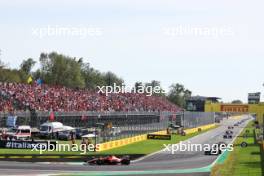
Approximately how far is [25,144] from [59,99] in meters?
20.1

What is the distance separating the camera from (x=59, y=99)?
213ft

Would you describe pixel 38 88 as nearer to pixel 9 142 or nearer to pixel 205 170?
pixel 9 142

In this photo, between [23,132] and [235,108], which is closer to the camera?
[23,132]

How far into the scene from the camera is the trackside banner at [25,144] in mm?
44625

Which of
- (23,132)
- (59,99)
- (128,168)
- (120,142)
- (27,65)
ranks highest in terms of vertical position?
(27,65)

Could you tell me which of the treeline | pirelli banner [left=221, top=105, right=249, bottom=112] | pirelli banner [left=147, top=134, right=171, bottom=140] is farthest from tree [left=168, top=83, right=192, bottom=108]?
pirelli banner [left=147, top=134, right=171, bottom=140]

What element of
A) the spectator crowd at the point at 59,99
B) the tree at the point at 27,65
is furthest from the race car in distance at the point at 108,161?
the tree at the point at 27,65

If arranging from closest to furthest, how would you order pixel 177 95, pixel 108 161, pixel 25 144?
pixel 108 161 → pixel 25 144 → pixel 177 95

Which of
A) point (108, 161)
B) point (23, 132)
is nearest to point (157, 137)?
point (23, 132)

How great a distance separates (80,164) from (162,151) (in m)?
14.2

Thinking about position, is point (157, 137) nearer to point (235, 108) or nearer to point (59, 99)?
point (59, 99)

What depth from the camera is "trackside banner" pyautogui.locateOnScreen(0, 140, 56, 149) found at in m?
44.6

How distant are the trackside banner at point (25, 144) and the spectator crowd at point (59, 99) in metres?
10.7

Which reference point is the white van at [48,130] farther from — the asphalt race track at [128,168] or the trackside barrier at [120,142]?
the asphalt race track at [128,168]
